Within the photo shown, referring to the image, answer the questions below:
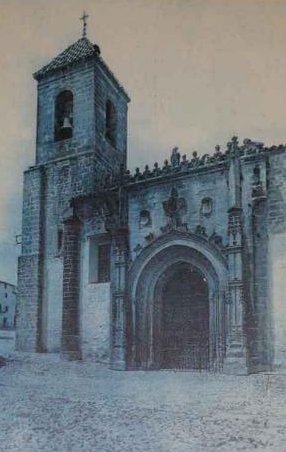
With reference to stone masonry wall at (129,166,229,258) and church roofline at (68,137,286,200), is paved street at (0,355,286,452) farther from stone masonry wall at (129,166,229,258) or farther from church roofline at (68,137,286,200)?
church roofline at (68,137,286,200)

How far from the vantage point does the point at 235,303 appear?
1175 centimetres

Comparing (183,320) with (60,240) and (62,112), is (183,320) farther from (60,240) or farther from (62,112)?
(62,112)

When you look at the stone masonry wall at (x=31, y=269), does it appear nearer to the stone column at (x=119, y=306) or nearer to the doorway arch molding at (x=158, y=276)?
the stone column at (x=119, y=306)

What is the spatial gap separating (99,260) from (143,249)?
213cm

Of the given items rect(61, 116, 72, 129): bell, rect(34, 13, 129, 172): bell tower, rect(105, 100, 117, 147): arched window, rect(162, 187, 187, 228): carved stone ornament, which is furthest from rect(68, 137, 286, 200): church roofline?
rect(105, 100, 117, 147): arched window

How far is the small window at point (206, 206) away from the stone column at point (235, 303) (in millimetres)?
830

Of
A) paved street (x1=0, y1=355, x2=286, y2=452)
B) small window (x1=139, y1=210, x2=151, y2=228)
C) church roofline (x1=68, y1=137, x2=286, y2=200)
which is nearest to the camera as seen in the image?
paved street (x1=0, y1=355, x2=286, y2=452)

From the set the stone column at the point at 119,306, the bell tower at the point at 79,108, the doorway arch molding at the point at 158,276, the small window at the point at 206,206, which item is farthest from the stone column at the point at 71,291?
the small window at the point at 206,206

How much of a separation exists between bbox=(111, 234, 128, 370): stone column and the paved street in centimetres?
181

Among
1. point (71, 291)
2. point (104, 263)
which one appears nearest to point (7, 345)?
point (71, 291)

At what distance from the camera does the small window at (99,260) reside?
15.0m

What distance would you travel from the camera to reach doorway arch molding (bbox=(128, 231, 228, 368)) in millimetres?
12461

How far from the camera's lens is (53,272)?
639 inches

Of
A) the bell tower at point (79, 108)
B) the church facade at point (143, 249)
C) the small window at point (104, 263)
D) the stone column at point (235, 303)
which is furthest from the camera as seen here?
the bell tower at point (79, 108)
